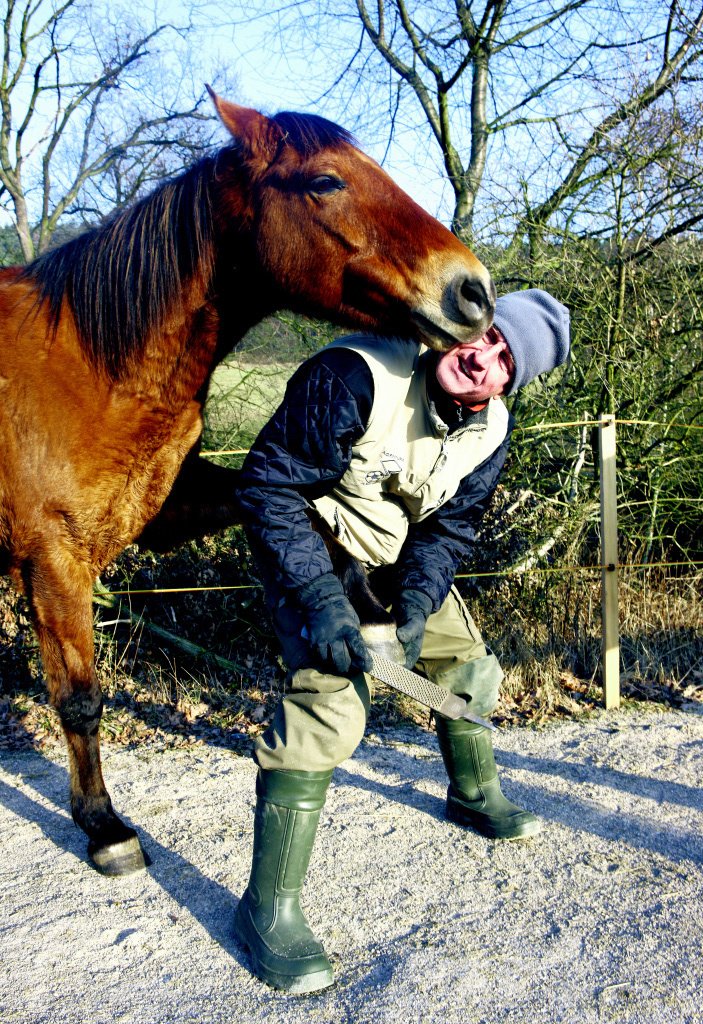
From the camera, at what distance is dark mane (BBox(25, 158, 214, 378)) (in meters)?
2.58

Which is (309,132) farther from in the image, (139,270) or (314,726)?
(314,726)

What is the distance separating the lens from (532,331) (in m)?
2.33

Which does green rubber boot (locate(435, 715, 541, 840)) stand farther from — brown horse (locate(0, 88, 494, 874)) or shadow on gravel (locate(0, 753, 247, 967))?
brown horse (locate(0, 88, 494, 874))

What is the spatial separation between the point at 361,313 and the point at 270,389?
3.30 meters

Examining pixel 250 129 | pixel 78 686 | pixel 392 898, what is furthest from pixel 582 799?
pixel 250 129

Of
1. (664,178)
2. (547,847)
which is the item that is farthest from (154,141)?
(547,847)

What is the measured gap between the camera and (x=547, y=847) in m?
2.73

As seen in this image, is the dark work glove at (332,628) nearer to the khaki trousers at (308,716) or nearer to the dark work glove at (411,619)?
the khaki trousers at (308,716)

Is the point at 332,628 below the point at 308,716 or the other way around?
the other way around

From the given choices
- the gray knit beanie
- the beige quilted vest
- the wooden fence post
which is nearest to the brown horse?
the beige quilted vest

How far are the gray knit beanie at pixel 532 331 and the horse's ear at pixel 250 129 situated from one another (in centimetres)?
86

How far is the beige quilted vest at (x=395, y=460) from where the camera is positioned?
226cm

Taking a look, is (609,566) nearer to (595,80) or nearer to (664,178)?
(664,178)

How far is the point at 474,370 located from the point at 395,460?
0.34 metres
